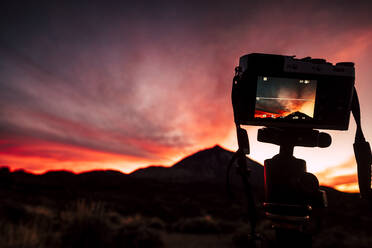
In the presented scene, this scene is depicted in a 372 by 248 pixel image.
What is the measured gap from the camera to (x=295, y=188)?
137cm

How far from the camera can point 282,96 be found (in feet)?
5.07

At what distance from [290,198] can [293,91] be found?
0.65 m

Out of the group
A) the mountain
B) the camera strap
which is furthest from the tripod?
the mountain

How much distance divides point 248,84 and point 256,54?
0.63 feet

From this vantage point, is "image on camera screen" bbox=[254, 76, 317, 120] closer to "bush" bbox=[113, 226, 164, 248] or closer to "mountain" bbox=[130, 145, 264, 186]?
"bush" bbox=[113, 226, 164, 248]

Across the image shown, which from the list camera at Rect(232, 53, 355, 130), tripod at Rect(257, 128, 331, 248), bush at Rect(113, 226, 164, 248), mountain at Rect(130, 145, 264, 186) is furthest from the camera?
mountain at Rect(130, 145, 264, 186)

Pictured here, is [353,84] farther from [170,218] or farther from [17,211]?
[170,218]

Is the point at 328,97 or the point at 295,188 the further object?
the point at 328,97

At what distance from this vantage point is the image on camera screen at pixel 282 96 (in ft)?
5.03

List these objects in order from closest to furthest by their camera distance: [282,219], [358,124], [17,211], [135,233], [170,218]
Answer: [282,219], [358,124], [135,233], [17,211], [170,218]

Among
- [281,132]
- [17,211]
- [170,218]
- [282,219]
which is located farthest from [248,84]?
[170,218]

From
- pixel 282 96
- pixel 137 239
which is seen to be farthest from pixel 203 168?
pixel 282 96

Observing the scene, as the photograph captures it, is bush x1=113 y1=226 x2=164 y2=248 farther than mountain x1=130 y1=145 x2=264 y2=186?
No

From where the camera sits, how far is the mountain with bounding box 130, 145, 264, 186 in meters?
114
